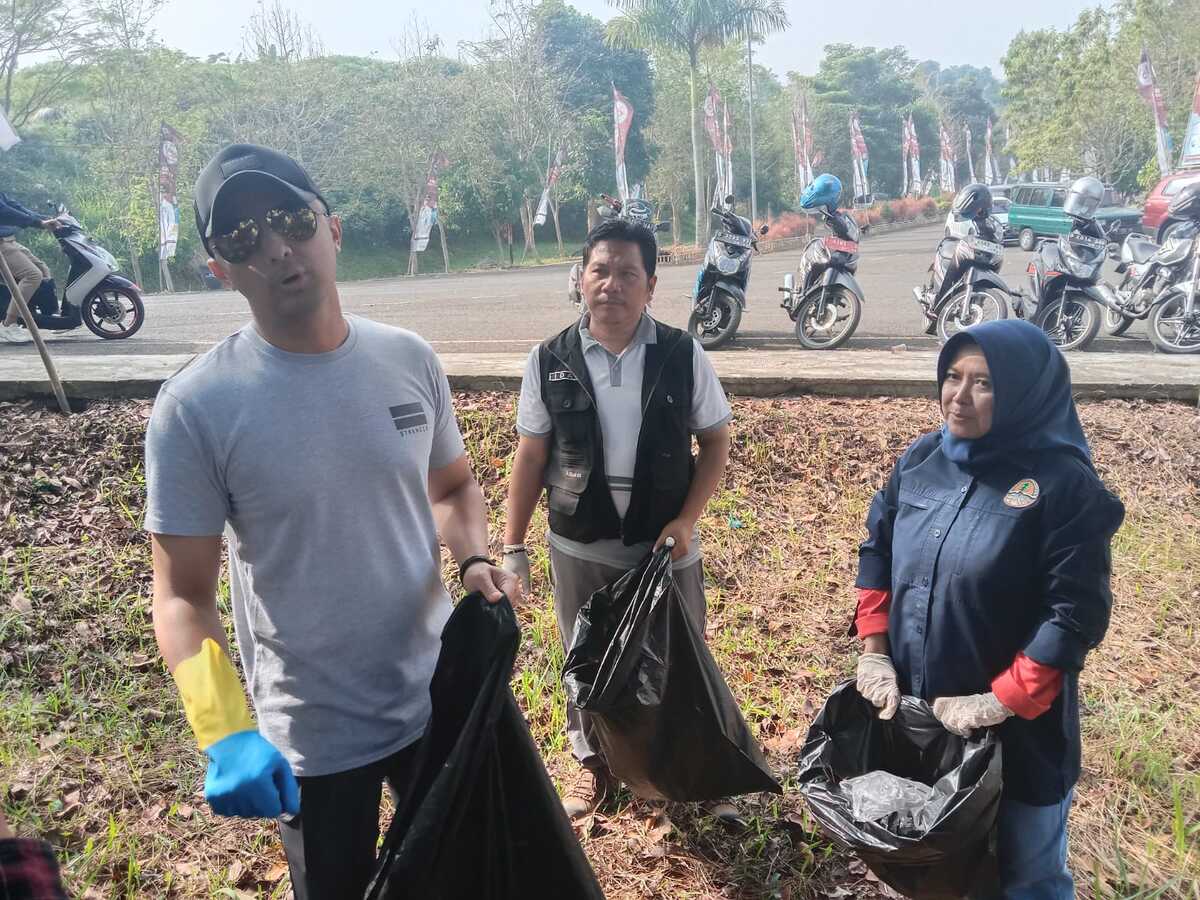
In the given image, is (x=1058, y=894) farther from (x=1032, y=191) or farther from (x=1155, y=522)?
(x=1032, y=191)

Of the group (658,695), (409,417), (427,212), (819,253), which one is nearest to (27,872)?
(409,417)

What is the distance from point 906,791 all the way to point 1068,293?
662 centimetres

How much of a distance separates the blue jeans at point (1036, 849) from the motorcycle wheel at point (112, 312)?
365 inches

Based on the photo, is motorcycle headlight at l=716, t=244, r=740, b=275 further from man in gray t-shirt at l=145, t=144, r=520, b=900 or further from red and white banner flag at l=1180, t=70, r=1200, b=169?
red and white banner flag at l=1180, t=70, r=1200, b=169

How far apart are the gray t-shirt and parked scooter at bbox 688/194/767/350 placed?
585 centimetres

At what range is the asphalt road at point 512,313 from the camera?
805cm

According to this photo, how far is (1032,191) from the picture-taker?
19.5 meters

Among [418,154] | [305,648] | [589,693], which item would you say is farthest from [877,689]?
[418,154]

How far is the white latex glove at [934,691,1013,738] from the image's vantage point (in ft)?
5.52

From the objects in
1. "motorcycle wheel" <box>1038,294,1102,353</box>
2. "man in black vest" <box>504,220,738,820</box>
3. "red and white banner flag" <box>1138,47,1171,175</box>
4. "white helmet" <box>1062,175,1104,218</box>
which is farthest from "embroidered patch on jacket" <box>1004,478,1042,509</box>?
"red and white banner flag" <box>1138,47,1171,175</box>

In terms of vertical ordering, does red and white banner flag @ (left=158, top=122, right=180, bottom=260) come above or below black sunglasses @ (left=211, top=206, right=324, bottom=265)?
above

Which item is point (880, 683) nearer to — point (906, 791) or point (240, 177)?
point (906, 791)

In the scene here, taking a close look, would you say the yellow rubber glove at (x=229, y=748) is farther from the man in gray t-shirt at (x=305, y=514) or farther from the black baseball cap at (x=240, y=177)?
the black baseball cap at (x=240, y=177)

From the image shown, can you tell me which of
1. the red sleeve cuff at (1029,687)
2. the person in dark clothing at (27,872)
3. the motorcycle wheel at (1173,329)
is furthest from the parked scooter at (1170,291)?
the person in dark clothing at (27,872)
